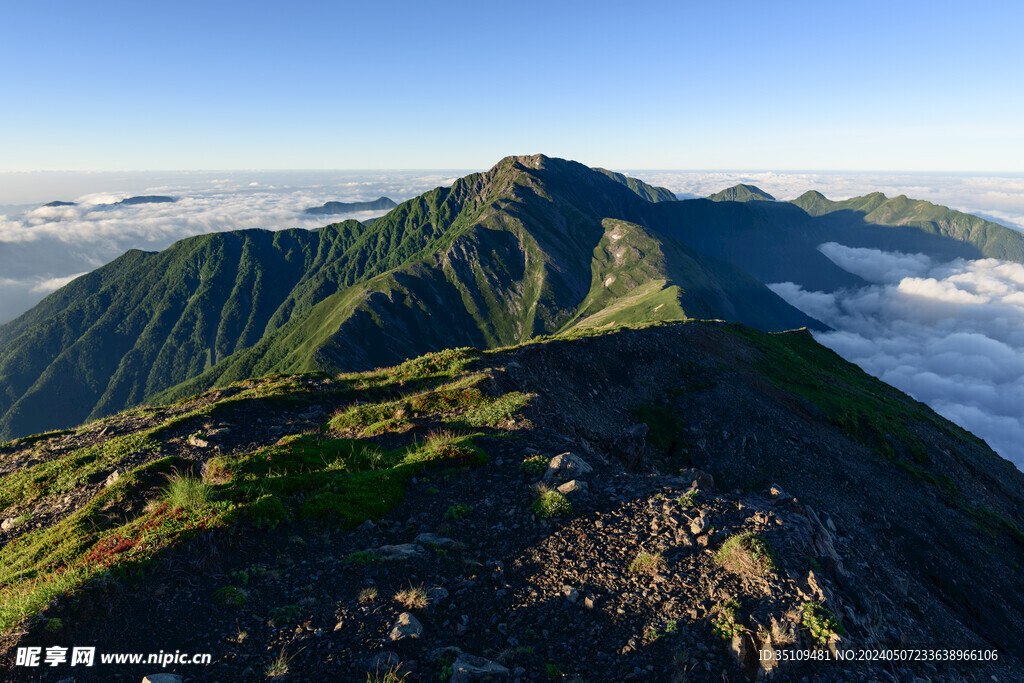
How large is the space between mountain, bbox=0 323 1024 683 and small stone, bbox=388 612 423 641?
4 centimetres

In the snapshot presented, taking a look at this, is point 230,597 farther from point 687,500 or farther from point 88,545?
point 687,500

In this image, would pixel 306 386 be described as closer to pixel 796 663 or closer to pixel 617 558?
pixel 617 558

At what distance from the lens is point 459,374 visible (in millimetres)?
26969

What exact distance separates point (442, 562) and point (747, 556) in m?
7.59

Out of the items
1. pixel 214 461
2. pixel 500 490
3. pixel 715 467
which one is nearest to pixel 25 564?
pixel 214 461

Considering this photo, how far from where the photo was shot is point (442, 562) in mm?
10969

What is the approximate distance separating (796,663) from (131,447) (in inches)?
931

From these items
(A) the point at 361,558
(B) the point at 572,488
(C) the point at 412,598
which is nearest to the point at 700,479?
(B) the point at 572,488

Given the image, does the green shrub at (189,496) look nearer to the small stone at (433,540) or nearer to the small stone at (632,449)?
the small stone at (433,540)

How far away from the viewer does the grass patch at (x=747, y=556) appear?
10.4 meters

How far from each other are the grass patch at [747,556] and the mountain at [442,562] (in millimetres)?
47

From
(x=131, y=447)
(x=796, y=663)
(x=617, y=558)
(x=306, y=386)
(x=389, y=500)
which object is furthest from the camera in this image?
(x=306, y=386)

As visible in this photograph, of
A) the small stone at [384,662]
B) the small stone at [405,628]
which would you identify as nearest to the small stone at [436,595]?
the small stone at [405,628]

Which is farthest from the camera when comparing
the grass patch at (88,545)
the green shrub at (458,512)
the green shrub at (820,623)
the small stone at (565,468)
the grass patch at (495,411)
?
the grass patch at (495,411)
